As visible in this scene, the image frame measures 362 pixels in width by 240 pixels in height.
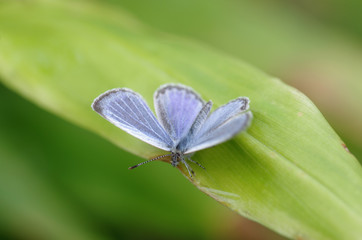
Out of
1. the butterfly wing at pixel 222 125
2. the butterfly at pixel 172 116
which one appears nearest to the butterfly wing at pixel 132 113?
the butterfly at pixel 172 116

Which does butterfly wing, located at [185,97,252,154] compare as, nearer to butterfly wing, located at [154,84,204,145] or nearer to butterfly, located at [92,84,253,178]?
butterfly, located at [92,84,253,178]

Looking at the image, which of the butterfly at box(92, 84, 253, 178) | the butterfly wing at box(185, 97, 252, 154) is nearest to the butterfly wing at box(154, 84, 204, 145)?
the butterfly at box(92, 84, 253, 178)

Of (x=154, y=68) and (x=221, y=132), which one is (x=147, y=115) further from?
(x=221, y=132)

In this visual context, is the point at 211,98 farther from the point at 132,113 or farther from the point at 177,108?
the point at 132,113

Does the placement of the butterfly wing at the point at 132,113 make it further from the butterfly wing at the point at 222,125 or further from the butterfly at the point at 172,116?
the butterfly wing at the point at 222,125

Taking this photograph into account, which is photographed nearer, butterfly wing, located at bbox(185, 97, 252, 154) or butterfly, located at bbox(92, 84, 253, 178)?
butterfly wing, located at bbox(185, 97, 252, 154)

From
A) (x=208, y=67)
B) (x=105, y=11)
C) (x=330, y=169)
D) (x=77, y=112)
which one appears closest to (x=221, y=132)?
(x=330, y=169)
